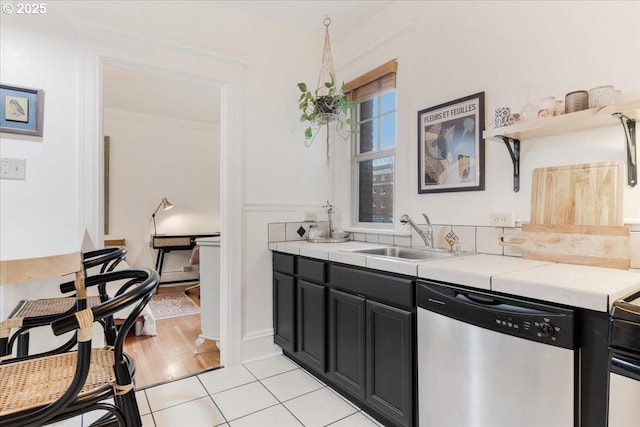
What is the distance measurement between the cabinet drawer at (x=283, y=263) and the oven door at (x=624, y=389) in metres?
1.83

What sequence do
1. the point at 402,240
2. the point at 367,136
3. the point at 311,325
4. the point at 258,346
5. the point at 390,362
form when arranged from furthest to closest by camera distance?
1. the point at 367,136
2. the point at 258,346
3. the point at 402,240
4. the point at 311,325
5. the point at 390,362

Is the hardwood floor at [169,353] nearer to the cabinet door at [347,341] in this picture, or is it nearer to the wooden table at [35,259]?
the cabinet door at [347,341]

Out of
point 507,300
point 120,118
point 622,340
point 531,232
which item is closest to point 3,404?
Answer: point 507,300

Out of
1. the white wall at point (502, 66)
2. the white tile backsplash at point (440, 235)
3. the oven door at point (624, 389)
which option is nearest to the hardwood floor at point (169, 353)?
the white tile backsplash at point (440, 235)

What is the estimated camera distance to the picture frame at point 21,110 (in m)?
1.84

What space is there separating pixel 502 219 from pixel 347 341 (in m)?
1.12

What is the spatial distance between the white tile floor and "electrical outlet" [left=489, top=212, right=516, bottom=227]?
1.30 m

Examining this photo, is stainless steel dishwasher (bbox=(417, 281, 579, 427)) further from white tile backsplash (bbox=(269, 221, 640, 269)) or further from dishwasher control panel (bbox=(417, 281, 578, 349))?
white tile backsplash (bbox=(269, 221, 640, 269))

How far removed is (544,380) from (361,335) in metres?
0.92

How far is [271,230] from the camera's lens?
2748 mm

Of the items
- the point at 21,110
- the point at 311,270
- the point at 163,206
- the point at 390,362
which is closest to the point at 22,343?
the point at 21,110

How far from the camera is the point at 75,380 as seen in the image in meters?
0.92

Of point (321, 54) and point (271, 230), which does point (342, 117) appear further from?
point (271, 230)

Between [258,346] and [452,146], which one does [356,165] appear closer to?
[452,146]
